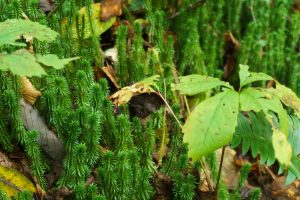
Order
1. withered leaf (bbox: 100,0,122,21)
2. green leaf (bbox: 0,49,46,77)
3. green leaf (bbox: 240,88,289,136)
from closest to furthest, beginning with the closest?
green leaf (bbox: 0,49,46,77) → green leaf (bbox: 240,88,289,136) → withered leaf (bbox: 100,0,122,21)

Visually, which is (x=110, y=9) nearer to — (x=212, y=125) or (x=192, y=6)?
(x=192, y=6)

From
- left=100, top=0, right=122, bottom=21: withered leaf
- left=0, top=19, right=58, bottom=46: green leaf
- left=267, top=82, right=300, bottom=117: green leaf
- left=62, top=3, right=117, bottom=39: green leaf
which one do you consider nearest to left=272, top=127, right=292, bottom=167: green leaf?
left=267, top=82, right=300, bottom=117: green leaf

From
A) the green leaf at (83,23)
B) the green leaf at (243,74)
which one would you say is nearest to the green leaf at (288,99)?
the green leaf at (243,74)

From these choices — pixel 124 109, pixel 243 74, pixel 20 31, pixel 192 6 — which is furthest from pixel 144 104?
pixel 192 6

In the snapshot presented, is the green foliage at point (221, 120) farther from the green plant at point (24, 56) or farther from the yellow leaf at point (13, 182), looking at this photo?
the yellow leaf at point (13, 182)

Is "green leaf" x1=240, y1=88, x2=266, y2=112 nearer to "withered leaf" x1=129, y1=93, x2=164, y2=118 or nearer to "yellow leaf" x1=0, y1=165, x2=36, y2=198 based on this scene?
"withered leaf" x1=129, y1=93, x2=164, y2=118

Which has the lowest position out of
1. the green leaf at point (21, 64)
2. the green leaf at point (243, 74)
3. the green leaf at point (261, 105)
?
the green leaf at point (261, 105)
